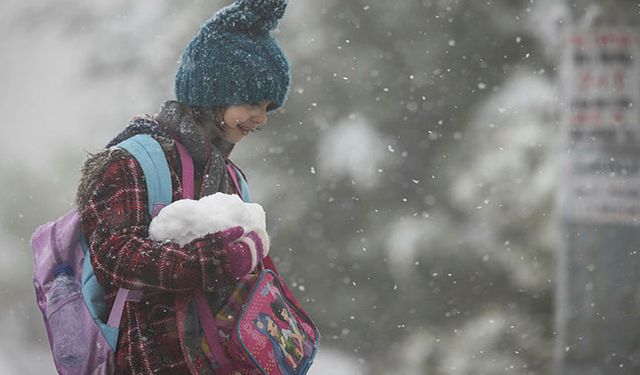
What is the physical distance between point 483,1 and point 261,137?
8.16 ft

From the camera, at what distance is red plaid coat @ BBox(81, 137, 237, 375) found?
2.19 m

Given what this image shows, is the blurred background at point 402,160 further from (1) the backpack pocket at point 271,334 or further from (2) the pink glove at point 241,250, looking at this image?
(2) the pink glove at point 241,250

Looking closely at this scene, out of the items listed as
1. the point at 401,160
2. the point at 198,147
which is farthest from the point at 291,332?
the point at 401,160

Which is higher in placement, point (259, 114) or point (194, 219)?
point (259, 114)

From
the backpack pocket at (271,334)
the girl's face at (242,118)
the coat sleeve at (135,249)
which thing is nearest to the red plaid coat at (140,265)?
the coat sleeve at (135,249)

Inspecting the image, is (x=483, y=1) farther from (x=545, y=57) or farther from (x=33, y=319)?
(x=33, y=319)

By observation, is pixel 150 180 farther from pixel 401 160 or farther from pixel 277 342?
pixel 401 160

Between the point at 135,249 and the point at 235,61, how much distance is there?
1.77 feet

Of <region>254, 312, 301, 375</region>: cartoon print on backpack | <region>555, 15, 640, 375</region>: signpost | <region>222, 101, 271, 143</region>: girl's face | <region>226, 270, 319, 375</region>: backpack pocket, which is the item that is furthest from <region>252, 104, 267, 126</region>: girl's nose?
<region>555, 15, 640, 375</region>: signpost

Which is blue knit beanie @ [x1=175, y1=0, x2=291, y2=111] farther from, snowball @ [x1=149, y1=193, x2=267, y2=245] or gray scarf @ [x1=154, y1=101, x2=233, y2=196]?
snowball @ [x1=149, y1=193, x2=267, y2=245]

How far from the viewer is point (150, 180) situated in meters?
2.28

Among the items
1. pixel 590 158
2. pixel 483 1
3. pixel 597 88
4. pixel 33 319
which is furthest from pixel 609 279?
pixel 33 319

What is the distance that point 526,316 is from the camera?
32.8 feet

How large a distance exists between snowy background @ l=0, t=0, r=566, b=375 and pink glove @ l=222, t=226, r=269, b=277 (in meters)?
7.18
